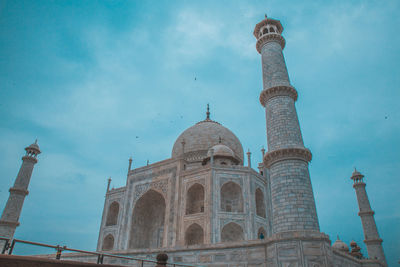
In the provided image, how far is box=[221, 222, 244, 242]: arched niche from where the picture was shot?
15.5 m

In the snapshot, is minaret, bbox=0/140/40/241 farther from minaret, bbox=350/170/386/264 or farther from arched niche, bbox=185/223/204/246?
minaret, bbox=350/170/386/264

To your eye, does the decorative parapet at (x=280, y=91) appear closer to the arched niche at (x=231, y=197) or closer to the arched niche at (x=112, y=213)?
the arched niche at (x=231, y=197)

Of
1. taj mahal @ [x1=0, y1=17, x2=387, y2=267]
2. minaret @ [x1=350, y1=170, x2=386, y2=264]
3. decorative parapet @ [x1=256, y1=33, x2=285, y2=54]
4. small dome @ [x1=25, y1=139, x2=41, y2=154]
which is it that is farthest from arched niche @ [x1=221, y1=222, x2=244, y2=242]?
small dome @ [x1=25, y1=139, x2=41, y2=154]

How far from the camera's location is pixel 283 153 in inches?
364

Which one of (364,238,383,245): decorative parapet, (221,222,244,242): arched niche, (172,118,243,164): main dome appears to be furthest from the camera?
(172,118,243,164): main dome

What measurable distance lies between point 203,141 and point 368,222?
44.2 feet

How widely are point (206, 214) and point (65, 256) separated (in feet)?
24.0

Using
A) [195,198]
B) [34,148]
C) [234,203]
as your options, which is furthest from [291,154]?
[34,148]

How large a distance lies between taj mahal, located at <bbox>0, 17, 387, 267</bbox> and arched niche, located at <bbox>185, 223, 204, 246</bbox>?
2.3 inches

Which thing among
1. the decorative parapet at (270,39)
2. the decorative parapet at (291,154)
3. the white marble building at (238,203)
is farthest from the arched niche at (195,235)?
the decorative parapet at (270,39)

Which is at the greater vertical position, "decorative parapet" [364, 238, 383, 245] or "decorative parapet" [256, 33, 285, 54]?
"decorative parapet" [256, 33, 285, 54]

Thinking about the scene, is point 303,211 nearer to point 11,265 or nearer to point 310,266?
point 310,266

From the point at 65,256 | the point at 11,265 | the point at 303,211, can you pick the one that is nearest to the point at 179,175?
the point at 65,256

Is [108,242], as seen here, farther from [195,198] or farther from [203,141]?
[203,141]
